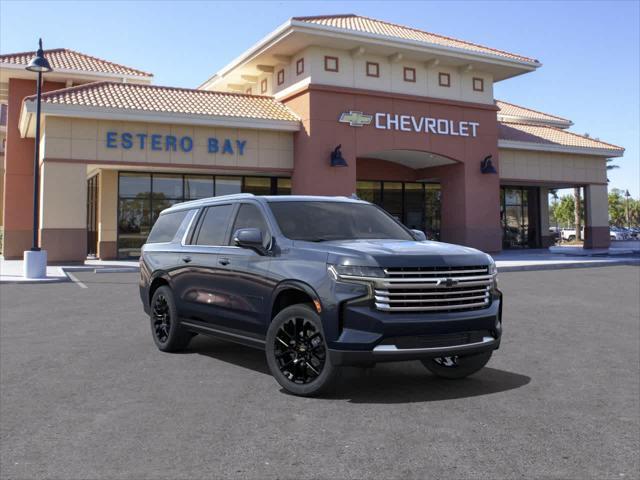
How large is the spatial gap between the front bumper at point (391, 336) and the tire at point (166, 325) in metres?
3.02

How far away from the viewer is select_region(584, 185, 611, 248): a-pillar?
1399 inches

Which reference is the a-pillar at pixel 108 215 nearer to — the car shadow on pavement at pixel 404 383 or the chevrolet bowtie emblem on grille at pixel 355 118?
the chevrolet bowtie emblem on grille at pixel 355 118

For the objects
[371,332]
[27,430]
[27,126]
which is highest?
[27,126]

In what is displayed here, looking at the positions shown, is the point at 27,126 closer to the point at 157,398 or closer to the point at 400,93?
the point at 400,93

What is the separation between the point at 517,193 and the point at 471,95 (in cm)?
1066

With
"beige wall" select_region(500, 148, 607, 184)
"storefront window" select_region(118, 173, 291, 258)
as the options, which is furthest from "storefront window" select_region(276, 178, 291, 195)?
"beige wall" select_region(500, 148, 607, 184)

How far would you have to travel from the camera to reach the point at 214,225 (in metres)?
7.36

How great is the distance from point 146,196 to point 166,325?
2147 centimetres

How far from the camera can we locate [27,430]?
15.7ft

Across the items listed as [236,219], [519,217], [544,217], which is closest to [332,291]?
[236,219]

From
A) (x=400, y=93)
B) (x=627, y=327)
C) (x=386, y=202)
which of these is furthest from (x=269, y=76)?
(x=627, y=327)

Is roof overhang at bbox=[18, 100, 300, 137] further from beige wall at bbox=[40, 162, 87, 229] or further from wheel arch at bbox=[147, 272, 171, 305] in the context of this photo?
wheel arch at bbox=[147, 272, 171, 305]

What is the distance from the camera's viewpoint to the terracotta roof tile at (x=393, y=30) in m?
27.0

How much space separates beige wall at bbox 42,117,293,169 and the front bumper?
2096 cm
